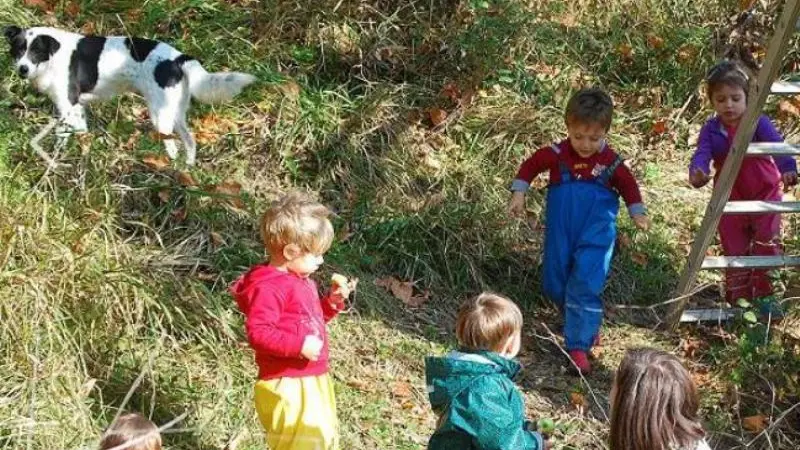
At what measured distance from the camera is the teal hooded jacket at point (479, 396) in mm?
3240

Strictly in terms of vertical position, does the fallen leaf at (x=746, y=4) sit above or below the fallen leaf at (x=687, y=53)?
above

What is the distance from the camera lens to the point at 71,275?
429cm

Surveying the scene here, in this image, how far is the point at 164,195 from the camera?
17.2 feet

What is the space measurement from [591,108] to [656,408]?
2360 millimetres

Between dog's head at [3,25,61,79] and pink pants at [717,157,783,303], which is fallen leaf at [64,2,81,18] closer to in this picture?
dog's head at [3,25,61,79]

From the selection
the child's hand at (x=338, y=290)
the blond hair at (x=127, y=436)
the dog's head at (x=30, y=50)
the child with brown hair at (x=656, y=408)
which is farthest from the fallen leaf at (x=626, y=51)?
the blond hair at (x=127, y=436)

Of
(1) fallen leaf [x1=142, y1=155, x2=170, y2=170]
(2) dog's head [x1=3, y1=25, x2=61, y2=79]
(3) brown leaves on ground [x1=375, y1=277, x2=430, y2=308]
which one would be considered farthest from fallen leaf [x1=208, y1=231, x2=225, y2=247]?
(2) dog's head [x1=3, y1=25, x2=61, y2=79]

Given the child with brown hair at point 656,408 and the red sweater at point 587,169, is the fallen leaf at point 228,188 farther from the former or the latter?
the child with brown hair at point 656,408

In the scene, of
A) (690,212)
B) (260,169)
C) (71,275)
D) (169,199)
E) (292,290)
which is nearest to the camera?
(292,290)

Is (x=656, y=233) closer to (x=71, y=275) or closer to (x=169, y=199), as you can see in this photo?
(x=169, y=199)

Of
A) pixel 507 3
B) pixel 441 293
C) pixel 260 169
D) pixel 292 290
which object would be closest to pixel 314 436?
pixel 292 290

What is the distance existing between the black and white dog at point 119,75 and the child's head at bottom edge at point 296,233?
2241mm

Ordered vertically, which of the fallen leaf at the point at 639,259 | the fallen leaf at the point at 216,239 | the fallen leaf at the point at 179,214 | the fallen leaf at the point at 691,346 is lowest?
the fallen leaf at the point at 691,346

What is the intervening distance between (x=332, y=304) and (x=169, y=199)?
1.88 metres
